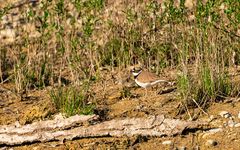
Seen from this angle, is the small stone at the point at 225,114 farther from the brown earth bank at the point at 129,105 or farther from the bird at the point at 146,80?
the bird at the point at 146,80

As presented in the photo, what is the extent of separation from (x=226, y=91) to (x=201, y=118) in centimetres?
51

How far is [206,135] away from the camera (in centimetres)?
585

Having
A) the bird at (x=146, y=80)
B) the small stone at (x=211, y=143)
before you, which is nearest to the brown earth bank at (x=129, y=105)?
the small stone at (x=211, y=143)

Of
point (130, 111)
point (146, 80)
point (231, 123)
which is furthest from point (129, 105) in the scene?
point (231, 123)

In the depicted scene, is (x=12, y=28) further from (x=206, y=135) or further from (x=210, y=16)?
(x=206, y=135)

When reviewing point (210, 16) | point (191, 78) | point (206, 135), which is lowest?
point (206, 135)

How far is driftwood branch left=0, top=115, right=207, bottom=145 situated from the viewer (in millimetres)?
5949

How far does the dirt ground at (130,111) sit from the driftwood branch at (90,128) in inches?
2.4

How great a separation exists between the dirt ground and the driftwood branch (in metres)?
0.06

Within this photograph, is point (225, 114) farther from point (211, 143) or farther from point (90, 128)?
point (90, 128)

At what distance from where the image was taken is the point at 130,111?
632 centimetres

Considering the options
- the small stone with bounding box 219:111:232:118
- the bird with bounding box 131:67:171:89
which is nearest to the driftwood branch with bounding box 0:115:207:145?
the small stone with bounding box 219:111:232:118

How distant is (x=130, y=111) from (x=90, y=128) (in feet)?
1.73

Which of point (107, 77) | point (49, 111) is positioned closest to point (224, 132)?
point (49, 111)
